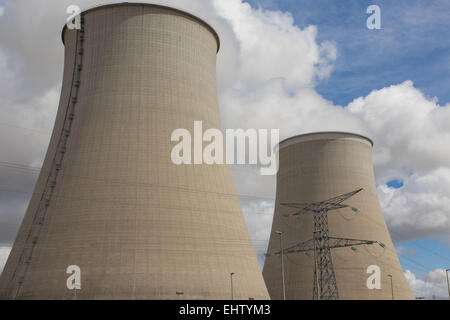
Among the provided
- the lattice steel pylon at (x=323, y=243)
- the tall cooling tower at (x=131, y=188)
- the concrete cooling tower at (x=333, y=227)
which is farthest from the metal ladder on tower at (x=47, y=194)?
the concrete cooling tower at (x=333, y=227)

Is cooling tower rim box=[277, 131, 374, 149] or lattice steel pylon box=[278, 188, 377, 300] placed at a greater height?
cooling tower rim box=[277, 131, 374, 149]

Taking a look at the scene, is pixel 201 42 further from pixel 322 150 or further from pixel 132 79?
pixel 322 150

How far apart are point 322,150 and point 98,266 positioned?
16.3m

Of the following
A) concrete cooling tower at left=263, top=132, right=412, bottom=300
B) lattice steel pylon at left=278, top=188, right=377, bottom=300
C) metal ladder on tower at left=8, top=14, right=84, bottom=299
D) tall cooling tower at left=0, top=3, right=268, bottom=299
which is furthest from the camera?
concrete cooling tower at left=263, top=132, right=412, bottom=300

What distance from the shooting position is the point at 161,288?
15.7 metres

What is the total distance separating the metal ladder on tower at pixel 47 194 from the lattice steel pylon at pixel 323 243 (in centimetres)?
1327

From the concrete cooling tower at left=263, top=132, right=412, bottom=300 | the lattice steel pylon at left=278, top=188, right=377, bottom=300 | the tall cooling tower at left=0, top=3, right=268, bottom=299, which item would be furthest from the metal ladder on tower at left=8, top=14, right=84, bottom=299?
the concrete cooling tower at left=263, top=132, right=412, bottom=300

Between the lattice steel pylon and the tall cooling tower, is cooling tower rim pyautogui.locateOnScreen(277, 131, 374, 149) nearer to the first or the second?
the lattice steel pylon

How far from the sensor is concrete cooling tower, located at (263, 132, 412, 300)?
89.5 feet

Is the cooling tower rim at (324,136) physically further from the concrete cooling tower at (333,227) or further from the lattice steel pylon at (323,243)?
the lattice steel pylon at (323,243)

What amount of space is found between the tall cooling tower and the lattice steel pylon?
342 inches

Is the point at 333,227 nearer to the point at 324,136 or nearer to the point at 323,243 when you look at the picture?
the point at 323,243

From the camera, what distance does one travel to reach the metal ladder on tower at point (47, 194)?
644 inches

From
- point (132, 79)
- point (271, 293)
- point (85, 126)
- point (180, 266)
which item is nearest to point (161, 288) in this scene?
point (180, 266)
